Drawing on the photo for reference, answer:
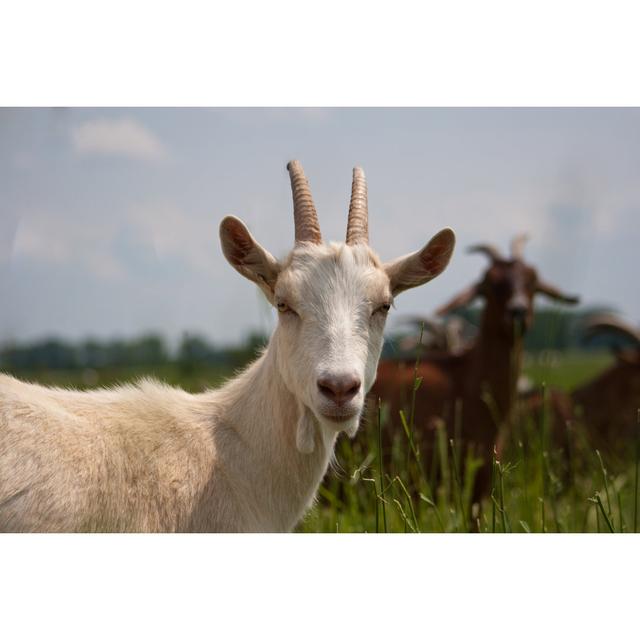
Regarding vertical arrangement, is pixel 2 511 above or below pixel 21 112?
below

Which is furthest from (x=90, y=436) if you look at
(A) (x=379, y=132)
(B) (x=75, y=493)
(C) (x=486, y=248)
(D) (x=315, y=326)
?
(C) (x=486, y=248)

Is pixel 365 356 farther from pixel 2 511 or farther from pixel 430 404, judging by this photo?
pixel 430 404

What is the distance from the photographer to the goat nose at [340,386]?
231 cm

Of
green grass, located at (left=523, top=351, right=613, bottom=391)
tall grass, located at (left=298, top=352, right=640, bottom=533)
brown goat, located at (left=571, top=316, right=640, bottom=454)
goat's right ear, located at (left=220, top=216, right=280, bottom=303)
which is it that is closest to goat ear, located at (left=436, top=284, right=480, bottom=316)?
tall grass, located at (left=298, top=352, right=640, bottom=533)

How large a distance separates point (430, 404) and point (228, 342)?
Result: 1.97m

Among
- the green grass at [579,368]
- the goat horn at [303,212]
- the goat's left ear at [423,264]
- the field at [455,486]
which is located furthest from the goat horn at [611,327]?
→ the goat horn at [303,212]

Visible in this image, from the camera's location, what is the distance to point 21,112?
125 inches

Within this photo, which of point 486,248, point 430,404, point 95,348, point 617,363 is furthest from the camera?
point 617,363

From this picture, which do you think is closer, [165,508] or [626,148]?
[165,508]

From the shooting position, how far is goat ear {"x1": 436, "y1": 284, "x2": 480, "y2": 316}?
5793 mm

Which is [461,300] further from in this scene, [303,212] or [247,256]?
[247,256]

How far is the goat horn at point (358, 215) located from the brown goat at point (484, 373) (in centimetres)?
246

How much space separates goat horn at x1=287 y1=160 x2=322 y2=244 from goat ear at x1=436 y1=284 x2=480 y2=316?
3.16 m

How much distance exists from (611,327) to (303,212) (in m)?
6.49
